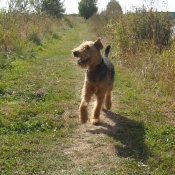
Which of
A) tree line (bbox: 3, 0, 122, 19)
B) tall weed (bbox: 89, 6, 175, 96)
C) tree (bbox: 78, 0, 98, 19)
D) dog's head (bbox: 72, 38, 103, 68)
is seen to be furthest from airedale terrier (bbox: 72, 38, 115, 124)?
tree (bbox: 78, 0, 98, 19)

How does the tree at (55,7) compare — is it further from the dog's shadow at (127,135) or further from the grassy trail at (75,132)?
the dog's shadow at (127,135)

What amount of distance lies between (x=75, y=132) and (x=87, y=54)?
138 cm

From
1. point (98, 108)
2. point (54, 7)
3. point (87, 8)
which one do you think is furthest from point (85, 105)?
point (87, 8)

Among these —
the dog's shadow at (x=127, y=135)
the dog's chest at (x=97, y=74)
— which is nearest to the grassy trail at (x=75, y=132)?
the dog's shadow at (x=127, y=135)

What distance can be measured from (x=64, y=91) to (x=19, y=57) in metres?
4.24

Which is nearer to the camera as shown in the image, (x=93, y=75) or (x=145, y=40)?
(x=93, y=75)

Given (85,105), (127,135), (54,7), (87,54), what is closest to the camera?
(127,135)

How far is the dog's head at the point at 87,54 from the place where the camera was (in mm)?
4562

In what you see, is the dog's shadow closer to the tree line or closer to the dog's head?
the dog's head

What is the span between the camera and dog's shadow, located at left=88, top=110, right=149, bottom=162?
363cm

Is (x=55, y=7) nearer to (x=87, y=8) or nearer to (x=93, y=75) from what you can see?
(x=87, y=8)

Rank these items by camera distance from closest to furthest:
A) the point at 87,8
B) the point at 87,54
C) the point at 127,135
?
1. the point at 127,135
2. the point at 87,54
3. the point at 87,8

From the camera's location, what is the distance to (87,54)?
4.59m

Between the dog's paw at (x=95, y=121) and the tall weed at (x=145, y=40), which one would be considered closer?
the dog's paw at (x=95, y=121)
